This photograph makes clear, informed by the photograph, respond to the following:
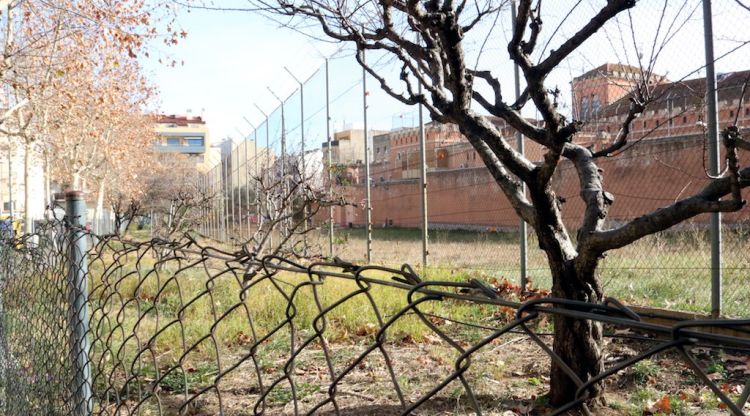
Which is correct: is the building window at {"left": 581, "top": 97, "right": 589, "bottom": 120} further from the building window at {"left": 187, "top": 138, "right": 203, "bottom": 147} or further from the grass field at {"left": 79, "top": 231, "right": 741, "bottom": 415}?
the building window at {"left": 187, "top": 138, "right": 203, "bottom": 147}

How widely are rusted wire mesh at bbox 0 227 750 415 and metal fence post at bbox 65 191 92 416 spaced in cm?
2

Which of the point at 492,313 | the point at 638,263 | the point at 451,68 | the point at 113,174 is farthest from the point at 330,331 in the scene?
the point at 113,174

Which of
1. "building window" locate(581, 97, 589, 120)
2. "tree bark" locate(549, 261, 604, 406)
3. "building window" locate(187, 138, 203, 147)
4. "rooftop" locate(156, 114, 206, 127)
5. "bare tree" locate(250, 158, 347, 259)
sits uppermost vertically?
"rooftop" locate(156, 114, 206, 127)

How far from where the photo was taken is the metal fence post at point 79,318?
2.42 meters

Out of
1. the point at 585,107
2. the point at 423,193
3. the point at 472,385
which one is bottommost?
the point at 472,385

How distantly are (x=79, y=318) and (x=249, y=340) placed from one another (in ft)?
8.68

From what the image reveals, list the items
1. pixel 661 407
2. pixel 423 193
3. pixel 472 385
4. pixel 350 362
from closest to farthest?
pixel 661 407
pixel 472 385
pixel 350 362
pixel 423 193

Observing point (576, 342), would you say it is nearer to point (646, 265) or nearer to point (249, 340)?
point (249, 340)

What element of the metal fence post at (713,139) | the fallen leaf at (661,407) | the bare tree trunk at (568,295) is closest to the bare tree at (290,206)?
the bare tree trunk at (568,295)

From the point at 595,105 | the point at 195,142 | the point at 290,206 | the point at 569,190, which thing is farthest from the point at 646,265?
the point at 195,142

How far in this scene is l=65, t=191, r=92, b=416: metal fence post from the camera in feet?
7.93

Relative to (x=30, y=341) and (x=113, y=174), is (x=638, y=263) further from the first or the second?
(x=113, y=174)

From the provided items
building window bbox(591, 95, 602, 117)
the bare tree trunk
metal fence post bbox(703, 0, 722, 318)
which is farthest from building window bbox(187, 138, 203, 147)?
the bare tree trunk

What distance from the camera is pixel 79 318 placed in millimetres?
2416
